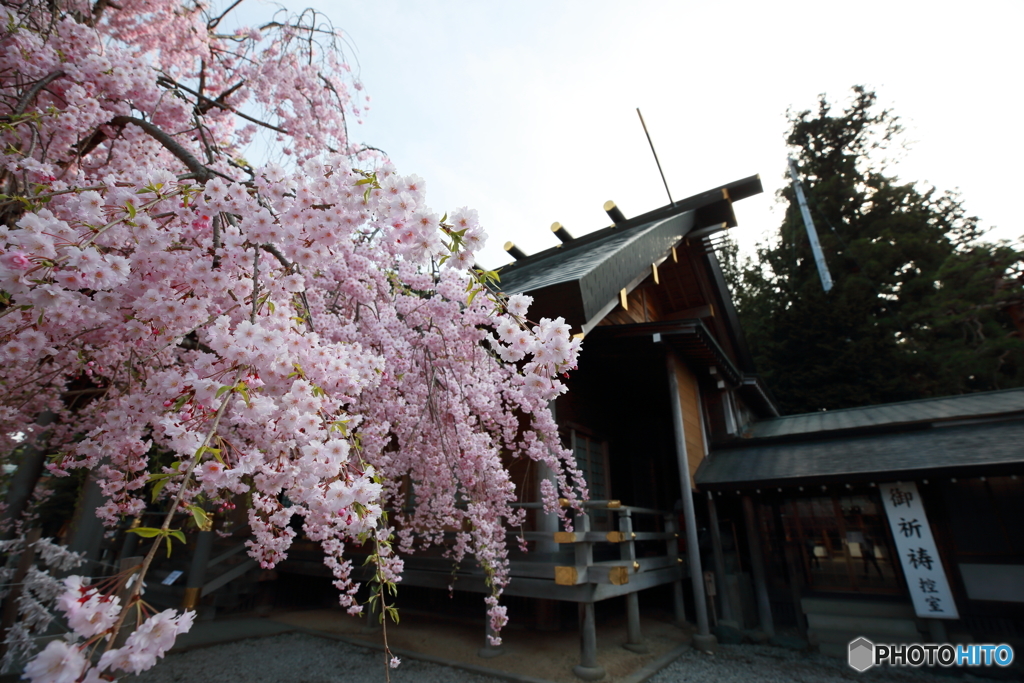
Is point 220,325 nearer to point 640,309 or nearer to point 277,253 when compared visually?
point 277,253

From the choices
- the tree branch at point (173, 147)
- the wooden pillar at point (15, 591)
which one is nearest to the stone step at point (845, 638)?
the tree branch at point (173, 147)

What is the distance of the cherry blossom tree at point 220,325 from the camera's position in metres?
1.61

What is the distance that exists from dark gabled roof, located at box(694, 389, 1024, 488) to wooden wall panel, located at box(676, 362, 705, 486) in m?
0.22

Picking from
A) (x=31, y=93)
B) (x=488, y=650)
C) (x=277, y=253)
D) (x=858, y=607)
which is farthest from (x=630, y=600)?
(x=31, y=93)

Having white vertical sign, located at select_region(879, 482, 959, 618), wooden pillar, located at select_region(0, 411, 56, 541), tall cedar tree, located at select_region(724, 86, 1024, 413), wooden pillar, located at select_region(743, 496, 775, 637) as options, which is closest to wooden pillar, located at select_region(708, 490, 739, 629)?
wooden pillar, located at select_region(743, 496, 775, 637)

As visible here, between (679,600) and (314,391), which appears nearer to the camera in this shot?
(314,391)

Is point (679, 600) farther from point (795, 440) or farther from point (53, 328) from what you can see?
point (53, 328)

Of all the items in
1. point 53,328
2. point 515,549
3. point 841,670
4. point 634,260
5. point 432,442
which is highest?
point 634,260

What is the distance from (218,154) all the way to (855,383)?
17407 millimetres

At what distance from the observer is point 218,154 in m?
3.96

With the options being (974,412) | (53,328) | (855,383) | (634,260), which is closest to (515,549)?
(634,260)

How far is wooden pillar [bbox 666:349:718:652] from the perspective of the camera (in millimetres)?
5414
